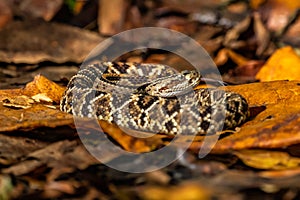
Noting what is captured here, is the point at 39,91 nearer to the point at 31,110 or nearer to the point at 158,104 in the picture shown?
the point at 31,110

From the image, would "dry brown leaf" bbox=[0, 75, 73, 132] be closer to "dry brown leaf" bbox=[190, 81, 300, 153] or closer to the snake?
the snake

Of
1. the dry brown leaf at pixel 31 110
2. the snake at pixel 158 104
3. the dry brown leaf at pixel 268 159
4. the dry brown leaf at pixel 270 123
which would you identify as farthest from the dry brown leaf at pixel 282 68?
the dry brown leaf at pixel 268 159

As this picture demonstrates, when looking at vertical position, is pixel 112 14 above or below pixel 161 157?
below

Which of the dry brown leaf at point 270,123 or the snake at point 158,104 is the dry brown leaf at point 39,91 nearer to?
the snake at point 158,104

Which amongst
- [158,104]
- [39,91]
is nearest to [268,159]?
[158,104]

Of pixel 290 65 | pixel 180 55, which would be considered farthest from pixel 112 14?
pixel 290 65

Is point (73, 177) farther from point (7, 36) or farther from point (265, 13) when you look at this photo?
A: point (265, 13)
